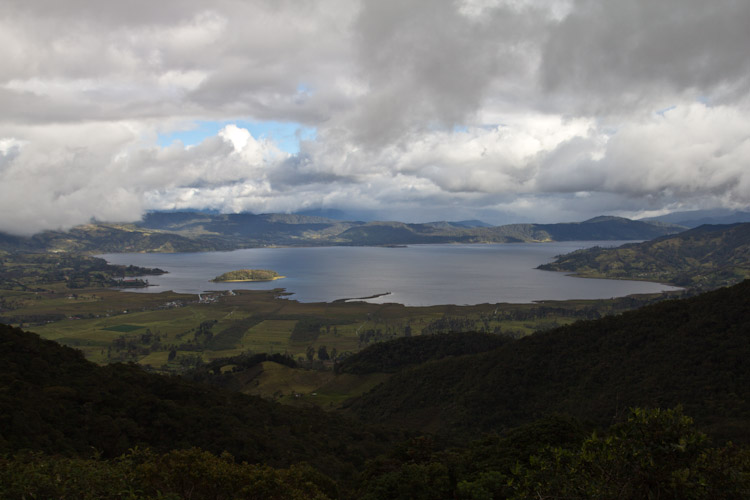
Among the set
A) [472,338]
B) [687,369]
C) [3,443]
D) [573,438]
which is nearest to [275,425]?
[3,443]

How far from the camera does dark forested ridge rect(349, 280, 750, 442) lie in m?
59.8

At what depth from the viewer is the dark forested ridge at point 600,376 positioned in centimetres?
5984

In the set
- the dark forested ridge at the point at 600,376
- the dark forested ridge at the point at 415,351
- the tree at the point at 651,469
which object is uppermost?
the tree at the point at 651,469

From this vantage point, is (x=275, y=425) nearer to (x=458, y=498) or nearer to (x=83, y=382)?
(x=83, y=382)

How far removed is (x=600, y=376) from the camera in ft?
232

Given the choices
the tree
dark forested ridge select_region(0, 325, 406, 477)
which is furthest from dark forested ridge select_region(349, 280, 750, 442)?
the tree

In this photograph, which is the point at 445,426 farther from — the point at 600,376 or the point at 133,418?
the point at 133,418

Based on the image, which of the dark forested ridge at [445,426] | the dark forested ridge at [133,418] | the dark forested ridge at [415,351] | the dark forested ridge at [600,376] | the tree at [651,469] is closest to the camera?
the tree at [651,469]

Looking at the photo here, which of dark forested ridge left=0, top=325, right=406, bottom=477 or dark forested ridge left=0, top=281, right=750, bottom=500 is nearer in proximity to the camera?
dark forested ridge left=0, top=281, right=750, bottom=500

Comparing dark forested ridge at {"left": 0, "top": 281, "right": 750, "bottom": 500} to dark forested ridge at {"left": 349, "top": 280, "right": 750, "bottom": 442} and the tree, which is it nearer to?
the tree

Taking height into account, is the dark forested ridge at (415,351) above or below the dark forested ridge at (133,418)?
below

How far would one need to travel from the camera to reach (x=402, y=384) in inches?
3573

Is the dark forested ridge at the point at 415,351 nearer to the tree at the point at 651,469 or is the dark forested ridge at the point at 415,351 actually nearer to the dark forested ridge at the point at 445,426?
the dark forested ridge at the point at 445,426

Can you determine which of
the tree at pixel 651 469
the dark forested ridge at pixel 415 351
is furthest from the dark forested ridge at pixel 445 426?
the dark forested ridge at pixel 415 351
